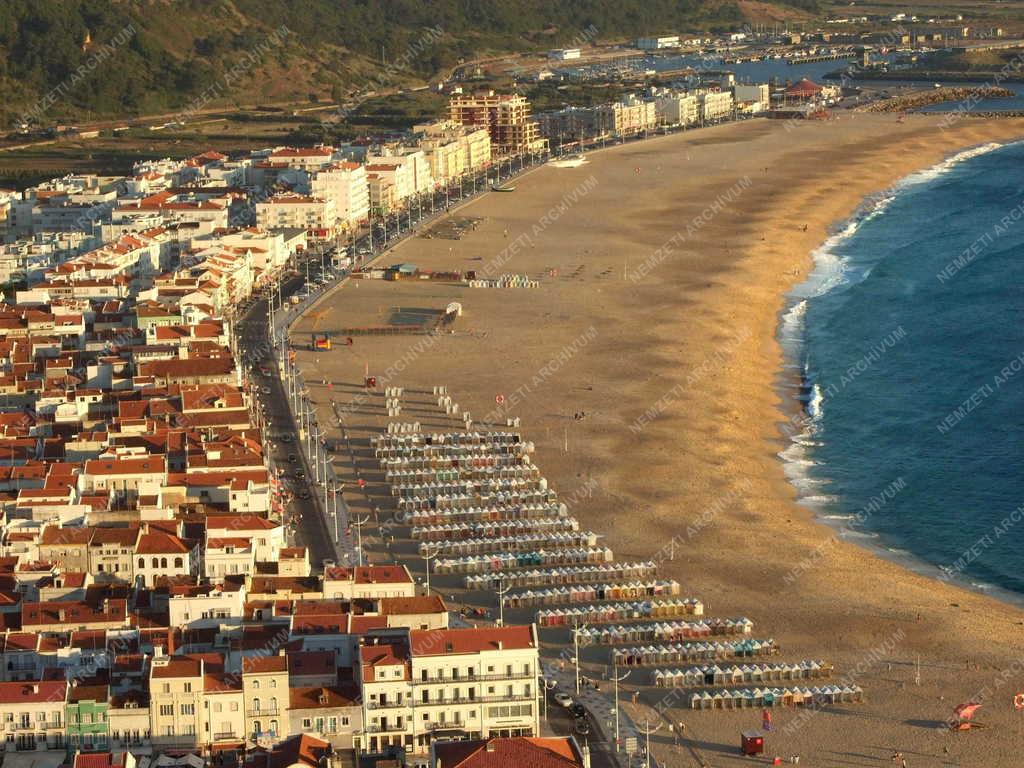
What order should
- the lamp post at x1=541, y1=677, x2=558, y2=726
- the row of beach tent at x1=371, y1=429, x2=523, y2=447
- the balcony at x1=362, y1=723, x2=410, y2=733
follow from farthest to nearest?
the row of beach tent at x1=371, y1=429, x2=523, y2=447 → the lamp post at x1=541, y1=677, x2=558, y2=726 → the balcony at x1=362, y1=723, x2=410, y2=733

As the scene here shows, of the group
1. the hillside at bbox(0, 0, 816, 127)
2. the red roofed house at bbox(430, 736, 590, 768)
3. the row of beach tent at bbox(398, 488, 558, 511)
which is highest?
the hillside at bbox(0, 0, 816, 127)

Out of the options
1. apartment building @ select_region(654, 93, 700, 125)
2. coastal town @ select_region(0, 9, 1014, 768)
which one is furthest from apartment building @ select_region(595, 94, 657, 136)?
coastal town @ select_region(0, 9, 1014, 768)

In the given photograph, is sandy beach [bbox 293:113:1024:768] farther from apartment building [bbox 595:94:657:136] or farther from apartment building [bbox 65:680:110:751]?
apartment building [bbox 595:94:657:136]

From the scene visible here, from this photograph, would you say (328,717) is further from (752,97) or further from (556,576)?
(752,97)

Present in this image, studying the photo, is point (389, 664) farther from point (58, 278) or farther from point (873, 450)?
point (58, 278)

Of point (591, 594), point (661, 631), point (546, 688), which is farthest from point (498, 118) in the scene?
point (546, 688)

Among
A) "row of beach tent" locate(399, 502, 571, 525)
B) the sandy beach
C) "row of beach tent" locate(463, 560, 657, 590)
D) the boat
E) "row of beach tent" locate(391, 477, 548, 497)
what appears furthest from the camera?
the boat

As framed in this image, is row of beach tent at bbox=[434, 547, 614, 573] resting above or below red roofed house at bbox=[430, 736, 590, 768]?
below
